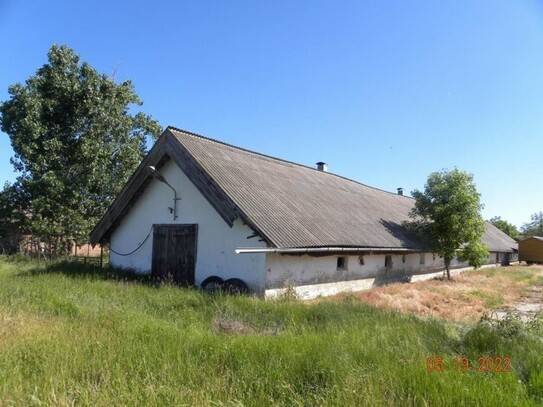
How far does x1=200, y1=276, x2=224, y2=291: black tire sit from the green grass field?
3946 millimetres

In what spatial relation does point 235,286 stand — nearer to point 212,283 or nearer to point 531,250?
point 212,283

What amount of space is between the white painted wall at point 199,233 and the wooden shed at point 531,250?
45.1 m

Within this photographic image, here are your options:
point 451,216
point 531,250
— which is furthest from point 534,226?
point 451,216

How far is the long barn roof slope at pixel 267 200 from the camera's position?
11727mm

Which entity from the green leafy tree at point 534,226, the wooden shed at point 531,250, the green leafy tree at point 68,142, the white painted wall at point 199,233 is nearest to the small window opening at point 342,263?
the white painted wall at point 199,233

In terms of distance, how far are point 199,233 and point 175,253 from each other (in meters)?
1.25

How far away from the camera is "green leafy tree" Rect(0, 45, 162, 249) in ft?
66.9

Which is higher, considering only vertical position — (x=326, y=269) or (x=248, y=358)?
(x=326, y=269)

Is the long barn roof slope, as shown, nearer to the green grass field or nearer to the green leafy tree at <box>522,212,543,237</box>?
the green grass field

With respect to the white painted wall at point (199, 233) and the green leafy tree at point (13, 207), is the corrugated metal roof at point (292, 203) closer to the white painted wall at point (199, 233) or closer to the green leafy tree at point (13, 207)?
the white painted wall at point (199, 233)

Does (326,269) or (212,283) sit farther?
(326,269)

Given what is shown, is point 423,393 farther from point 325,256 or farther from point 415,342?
point 325,256

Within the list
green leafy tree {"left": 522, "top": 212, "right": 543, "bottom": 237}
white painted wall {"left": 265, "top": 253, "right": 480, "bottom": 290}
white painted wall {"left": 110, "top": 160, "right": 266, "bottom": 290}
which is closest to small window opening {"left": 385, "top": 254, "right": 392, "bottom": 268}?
white painted wall {"left": 265, "top": 253, "right": 480, "bottom": 290}

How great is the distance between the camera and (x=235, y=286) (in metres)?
11.4
